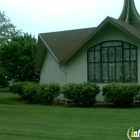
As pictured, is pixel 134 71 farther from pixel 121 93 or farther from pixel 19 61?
pixel 19 61

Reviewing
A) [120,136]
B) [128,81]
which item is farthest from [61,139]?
[128,81]

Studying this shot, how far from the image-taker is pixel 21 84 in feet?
79.5

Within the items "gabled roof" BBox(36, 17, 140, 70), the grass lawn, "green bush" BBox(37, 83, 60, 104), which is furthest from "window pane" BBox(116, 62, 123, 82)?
the grass lawn

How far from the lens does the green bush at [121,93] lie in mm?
17422

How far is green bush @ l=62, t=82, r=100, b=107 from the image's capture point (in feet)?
60.4

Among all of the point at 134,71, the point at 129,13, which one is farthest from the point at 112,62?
the point at 129,13

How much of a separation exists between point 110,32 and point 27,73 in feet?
83.6

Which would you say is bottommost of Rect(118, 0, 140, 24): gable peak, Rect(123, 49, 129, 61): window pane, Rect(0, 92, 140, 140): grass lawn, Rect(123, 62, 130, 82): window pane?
Rect(0, 92, 140, 140): grass lawn

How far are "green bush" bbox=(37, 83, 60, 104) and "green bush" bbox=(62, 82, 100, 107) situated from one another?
1.06 m

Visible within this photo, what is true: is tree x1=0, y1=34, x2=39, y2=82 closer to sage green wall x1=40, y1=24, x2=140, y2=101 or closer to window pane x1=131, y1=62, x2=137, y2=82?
sage green wall x1=40, y1=24, x2=140, y2=101

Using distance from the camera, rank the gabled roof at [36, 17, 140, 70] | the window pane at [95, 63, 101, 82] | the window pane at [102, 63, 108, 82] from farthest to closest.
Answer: the window pane at [95, 63, 101, 82] → the window pane at [102, 63, 108, 82] → the gabled roof at [36, 17, 140, 70]

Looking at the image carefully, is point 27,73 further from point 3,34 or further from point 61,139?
Result: point 61,139

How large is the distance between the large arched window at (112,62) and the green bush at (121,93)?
1.58 m

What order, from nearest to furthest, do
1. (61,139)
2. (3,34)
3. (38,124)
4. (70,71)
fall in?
(61,139)
(38,124)
(70,71)
(3,34)
